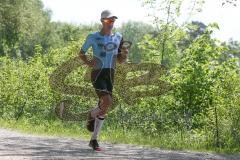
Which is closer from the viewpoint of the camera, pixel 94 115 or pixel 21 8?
pixel 94 115

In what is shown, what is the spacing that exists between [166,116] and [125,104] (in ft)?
5.05

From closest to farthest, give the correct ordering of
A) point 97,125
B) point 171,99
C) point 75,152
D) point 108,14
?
point 75,152 < point 108,14 < point 97,125 < point 171,99

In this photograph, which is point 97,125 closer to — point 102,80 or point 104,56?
point 102,80

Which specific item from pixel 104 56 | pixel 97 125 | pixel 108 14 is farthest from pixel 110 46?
pixel 97 125

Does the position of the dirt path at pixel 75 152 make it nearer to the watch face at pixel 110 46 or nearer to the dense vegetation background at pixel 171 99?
the dense vegetation background at pixel 171 99

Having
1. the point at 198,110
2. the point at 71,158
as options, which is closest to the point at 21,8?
the point at 198,110

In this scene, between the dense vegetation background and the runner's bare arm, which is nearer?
the runner's bare arm

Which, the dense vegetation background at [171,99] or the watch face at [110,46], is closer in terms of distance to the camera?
the watch face at [110,46]

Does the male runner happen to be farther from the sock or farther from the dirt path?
the dirt path

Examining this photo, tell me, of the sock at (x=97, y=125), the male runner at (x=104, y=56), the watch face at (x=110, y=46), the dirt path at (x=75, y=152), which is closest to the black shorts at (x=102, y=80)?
the male runner at (x=104, y=56)

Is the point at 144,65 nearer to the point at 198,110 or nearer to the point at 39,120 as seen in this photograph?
the point at 198,110

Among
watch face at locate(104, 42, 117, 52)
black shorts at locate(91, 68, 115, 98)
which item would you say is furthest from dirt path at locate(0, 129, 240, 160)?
watch face at locate(104, 42, 117, 52)

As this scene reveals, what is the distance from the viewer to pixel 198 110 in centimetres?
1322

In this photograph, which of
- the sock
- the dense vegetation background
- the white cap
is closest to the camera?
the white cap
